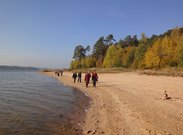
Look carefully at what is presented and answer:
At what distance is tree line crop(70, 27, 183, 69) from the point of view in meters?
63.6

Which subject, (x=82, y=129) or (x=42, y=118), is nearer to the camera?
(x=82, y=129)

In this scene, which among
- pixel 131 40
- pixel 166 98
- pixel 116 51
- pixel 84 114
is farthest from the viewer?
pixel 131 40

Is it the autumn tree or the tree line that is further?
the autumn tree

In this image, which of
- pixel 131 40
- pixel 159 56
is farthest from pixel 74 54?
pixel 159 56

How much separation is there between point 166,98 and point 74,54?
131366 mm

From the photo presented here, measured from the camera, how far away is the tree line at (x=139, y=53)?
63.6 m

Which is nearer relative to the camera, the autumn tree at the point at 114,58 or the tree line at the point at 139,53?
the tree line at the point at 139,53

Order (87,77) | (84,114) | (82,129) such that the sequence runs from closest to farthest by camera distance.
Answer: (82,129)
(84,114)
(87,77)

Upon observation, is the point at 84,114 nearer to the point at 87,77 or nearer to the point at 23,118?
the point at 23,118

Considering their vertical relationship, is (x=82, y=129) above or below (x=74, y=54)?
below

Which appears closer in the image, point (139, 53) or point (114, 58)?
point (139, 53)

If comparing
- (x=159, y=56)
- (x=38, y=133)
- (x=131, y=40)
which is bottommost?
(x=38, y=133)

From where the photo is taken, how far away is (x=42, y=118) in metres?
15.2

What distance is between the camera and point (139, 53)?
7738cm
